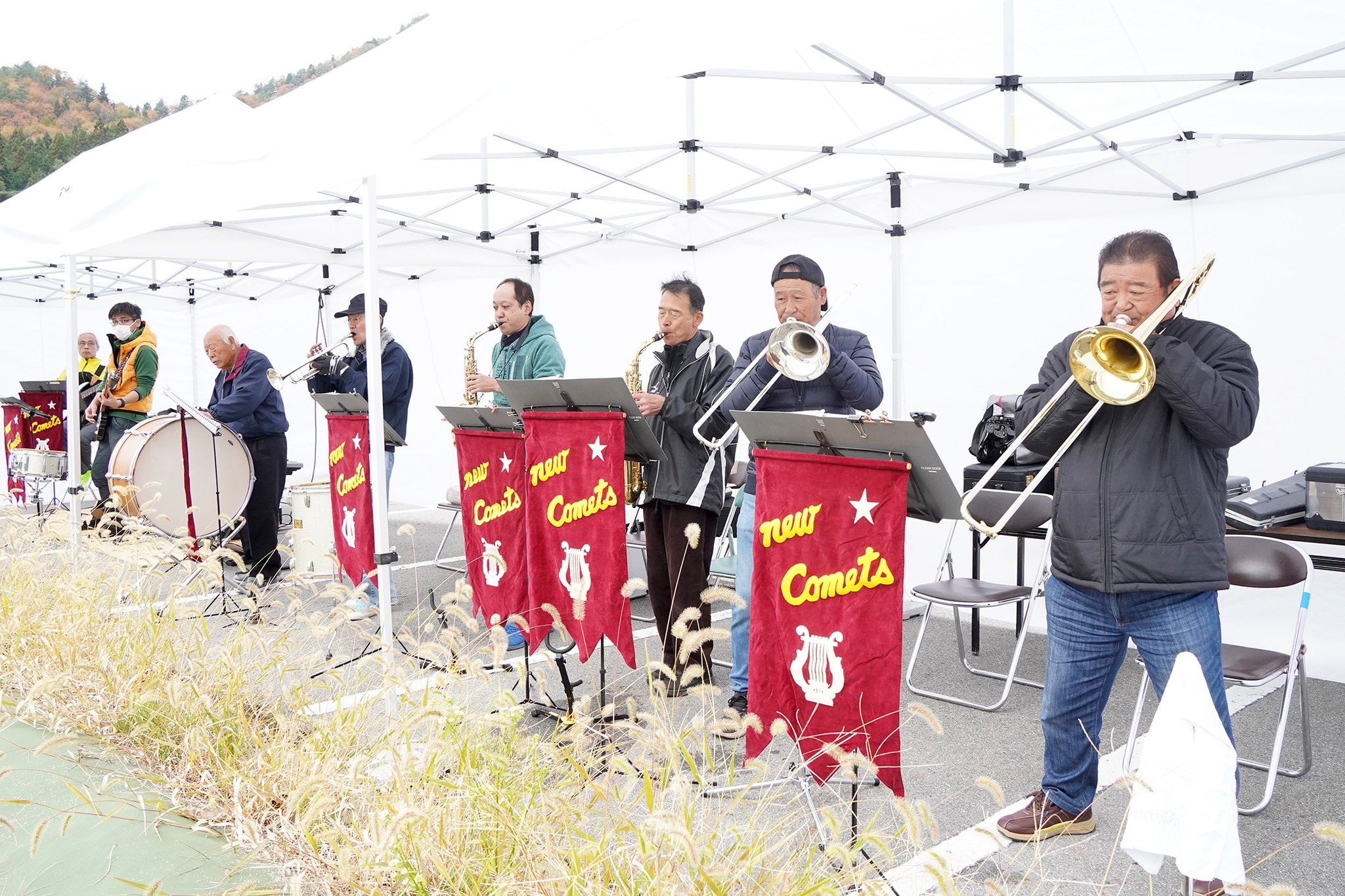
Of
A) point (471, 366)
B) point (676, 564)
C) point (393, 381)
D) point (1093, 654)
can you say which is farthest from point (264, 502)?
point (1093, 654)

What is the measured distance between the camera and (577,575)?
344cm

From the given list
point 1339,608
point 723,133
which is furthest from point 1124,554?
point 723,133

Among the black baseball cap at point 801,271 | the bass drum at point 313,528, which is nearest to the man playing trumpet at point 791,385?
the black baseball cap at point 801,271

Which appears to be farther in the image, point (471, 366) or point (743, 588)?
point (471, 366)

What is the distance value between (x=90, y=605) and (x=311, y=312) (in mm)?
8019

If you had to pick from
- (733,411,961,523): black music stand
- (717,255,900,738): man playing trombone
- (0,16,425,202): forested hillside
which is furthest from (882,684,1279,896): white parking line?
(0,16,425,202): forested hillside

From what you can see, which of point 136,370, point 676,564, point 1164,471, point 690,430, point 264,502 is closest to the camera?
point 1164,471

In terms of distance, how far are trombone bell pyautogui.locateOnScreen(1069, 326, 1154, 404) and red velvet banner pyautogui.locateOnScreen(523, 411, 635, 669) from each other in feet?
4.85

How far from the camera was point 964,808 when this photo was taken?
3.25m

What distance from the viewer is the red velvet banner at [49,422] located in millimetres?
9578

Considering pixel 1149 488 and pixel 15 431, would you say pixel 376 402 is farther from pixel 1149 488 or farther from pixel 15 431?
pixel 15 431

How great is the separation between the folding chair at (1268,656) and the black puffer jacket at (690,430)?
68.3 inches

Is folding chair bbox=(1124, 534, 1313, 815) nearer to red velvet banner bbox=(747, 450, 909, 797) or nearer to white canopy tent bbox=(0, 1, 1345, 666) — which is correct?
red velvet banner bbox=(747, 450, 909, 797)

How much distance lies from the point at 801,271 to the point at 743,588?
1180 millimetres
